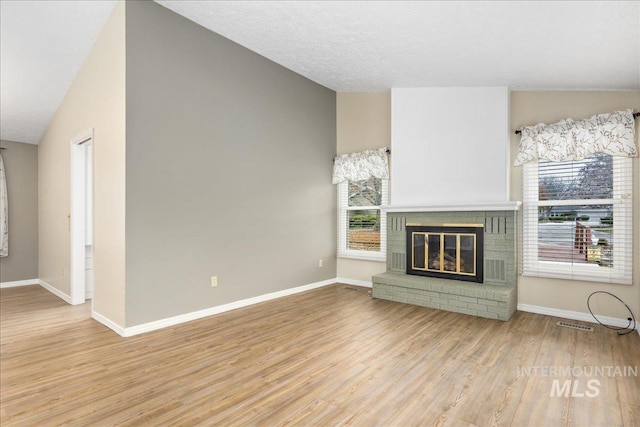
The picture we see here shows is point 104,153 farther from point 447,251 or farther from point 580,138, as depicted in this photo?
point 580,138

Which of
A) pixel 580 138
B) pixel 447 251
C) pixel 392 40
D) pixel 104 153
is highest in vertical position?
pixel 392 40

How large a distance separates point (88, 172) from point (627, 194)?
21.5 feet

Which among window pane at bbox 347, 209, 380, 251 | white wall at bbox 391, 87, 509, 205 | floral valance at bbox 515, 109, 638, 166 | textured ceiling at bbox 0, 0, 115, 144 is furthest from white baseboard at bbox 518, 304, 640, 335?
textured ceiling at bbox 0, 0, 115, 144

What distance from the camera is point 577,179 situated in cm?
378

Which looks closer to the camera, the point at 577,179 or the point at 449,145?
the point at 577,179

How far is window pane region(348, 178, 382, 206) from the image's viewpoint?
18.0ft

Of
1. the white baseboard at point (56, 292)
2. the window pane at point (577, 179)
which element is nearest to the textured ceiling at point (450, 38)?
the window pane at point (577, 179)

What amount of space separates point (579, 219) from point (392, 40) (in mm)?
2871

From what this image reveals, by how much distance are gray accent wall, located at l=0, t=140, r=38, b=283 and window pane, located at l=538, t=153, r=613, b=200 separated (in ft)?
25.5

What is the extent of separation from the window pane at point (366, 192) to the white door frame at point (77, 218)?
3884mm

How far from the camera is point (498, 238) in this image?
4109 mm

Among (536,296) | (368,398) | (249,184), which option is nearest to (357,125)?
(249,184)

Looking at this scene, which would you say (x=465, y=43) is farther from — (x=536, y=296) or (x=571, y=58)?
(x=536, y=296)

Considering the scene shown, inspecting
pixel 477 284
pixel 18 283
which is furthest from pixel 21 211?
pixel 477 284
